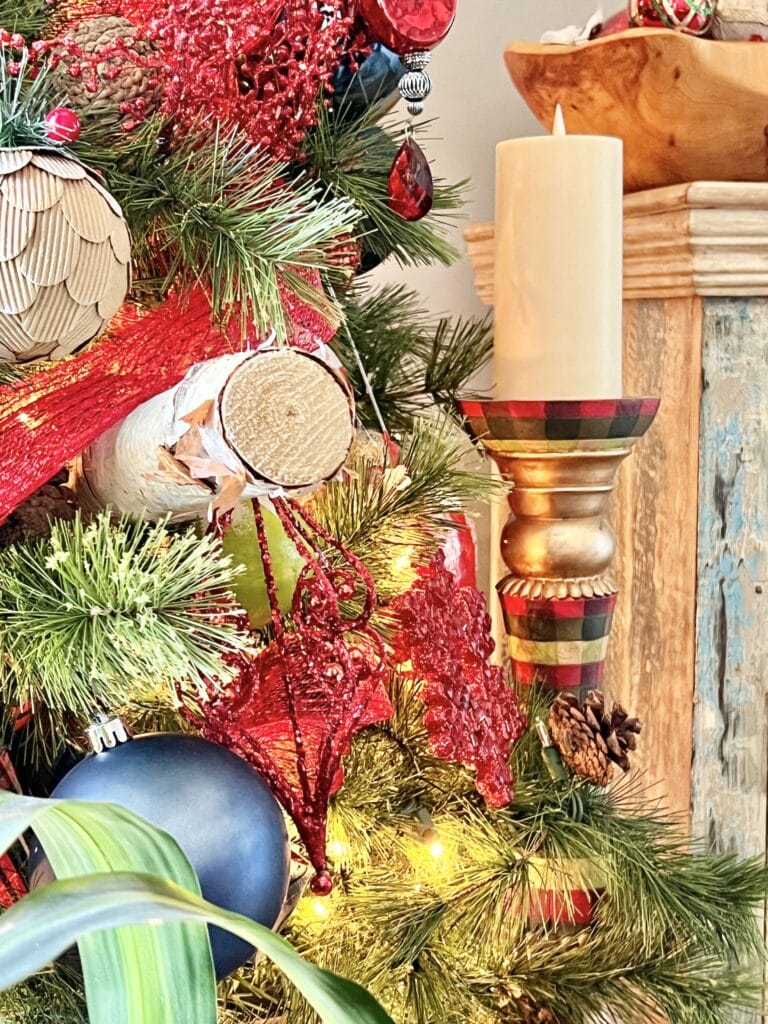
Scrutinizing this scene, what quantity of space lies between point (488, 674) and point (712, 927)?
187 millimetres

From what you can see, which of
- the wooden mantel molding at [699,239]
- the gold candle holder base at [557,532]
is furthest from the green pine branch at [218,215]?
the wooden mantel molding at [699,239]

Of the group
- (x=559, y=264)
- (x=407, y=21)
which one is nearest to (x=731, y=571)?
(x=559, y=264)

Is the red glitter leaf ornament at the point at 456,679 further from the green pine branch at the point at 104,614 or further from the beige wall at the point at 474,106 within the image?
the beige wall at the point at 474,106

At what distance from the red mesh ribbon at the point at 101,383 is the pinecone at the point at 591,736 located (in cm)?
28

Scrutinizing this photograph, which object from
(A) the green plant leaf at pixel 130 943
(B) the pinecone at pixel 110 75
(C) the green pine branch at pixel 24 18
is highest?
(C) the green pine branch at pixel 24 18

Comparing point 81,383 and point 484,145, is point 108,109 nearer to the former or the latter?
point 81,383

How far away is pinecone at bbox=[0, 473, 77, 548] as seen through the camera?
0.47 m

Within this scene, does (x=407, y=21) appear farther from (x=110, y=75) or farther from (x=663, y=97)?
(x=663, y=97)

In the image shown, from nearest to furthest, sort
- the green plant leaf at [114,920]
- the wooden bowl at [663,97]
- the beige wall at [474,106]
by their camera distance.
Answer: the green plant leaf at [114,920]
the wooden bowl at [663,97]
the beige wall at [474,106]

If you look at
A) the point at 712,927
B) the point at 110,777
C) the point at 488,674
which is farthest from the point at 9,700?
the point at 712,927

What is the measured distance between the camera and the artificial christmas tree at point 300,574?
42 cm

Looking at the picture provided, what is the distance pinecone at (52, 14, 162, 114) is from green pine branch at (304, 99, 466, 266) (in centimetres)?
10

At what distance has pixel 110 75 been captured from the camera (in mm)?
475

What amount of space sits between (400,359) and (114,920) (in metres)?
0.52
